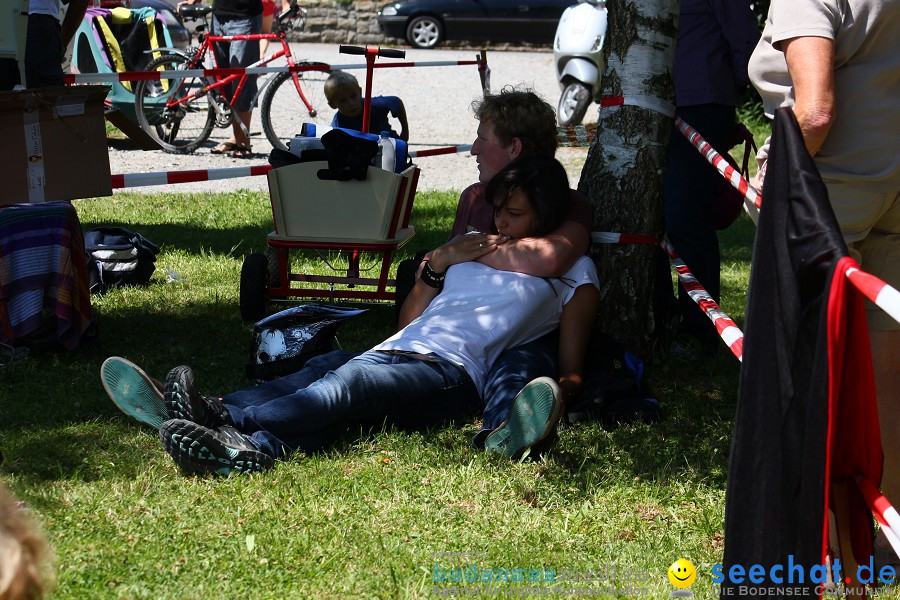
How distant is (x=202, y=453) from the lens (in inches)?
134

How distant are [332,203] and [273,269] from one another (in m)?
0.54

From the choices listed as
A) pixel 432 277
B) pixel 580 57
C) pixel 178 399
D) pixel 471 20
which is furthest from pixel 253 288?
pixel 471 20

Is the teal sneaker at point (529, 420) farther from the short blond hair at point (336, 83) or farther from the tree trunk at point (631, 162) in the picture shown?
the short blond hair at point (336, 83)

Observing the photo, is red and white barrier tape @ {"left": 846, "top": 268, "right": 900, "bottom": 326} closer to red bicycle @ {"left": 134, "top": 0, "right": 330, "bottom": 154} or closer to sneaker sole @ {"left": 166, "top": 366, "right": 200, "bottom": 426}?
sneaker sole @ {"left": 166, "top": 366, "right": 200, "bottom": 426}

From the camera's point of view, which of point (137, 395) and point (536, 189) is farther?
point (536, 189)

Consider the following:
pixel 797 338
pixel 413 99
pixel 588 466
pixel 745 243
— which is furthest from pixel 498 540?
pixel 413 99

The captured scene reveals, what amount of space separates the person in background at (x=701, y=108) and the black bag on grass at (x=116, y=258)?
293 centimetres

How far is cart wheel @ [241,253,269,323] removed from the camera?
215 inches

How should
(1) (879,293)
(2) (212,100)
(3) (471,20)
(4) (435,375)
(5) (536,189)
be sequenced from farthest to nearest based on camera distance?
(3) (471,20)
(2) (212,100)
(5) (536,189)
(4) (435,375)
(1) (879,293)

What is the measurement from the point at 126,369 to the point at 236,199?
531cm

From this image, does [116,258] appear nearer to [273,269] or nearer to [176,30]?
[273,269]

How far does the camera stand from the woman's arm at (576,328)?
412cm

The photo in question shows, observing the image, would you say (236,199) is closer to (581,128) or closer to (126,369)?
(581,128)

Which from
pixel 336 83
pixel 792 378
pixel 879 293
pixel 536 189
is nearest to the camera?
pixel 879 293
